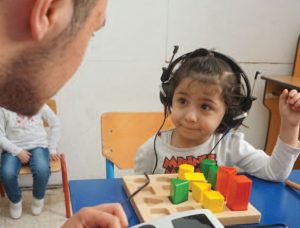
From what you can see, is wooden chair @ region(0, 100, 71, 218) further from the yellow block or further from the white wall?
the yellow block

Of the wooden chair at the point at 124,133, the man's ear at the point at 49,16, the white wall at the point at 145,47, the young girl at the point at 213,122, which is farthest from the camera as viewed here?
Answer: the white wall at the point at 145,47

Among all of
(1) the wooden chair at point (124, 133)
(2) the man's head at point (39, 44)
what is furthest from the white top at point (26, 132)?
(2) the man's head at point (39, 44)

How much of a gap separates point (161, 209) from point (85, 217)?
0.57 ft

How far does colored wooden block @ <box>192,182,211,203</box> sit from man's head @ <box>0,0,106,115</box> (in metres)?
0.43

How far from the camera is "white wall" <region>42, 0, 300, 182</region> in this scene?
84.5 inches

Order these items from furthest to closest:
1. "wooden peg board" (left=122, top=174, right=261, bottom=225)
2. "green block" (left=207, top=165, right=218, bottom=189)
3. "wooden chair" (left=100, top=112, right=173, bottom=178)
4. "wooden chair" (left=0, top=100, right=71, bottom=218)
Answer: "wooden chair" (left=0, top=100, right=71, bottom=218)
"wooden chair" (left=100, top=112, right=173, bottom=178)
"green block" (left=207, top=165, right=218, bottom=189)
"wooden peg board" (left=122, top=174, right=261, bottom=225)

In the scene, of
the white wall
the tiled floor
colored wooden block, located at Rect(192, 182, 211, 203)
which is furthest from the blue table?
the white wall

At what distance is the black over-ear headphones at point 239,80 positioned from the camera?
3.45ft

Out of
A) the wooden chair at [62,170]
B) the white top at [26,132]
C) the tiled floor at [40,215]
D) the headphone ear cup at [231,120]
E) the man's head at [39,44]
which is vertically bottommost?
the tiled floor at [40,215]

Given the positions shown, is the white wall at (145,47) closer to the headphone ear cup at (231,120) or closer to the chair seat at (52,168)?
the chair seat at (52,168)

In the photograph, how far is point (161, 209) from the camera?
0.77 meters

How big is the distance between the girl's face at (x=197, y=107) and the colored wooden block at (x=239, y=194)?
1.06 feet

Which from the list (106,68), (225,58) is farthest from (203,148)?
(106,68)

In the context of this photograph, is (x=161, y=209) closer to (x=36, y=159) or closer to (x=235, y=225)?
(x=235, y=225)
